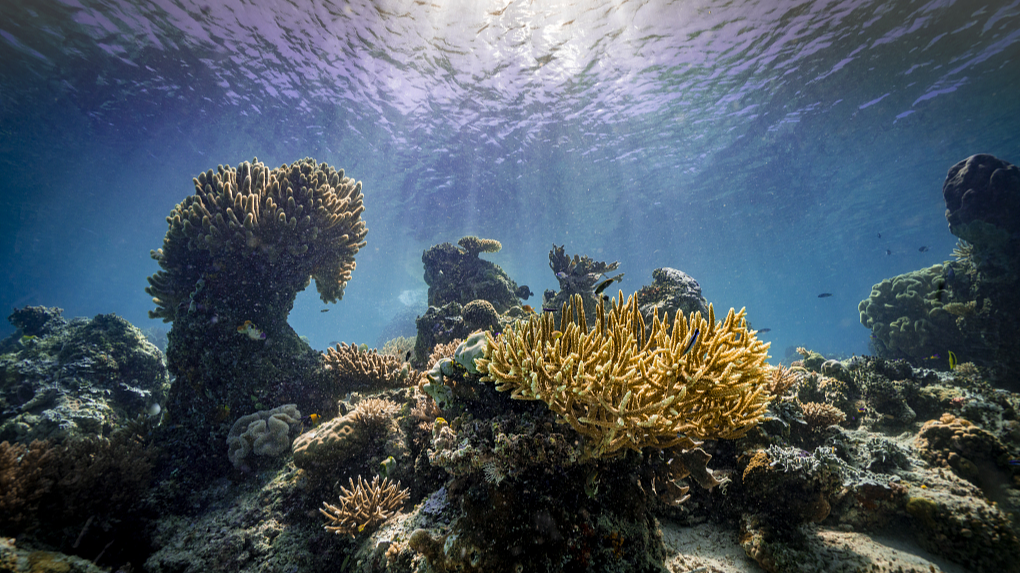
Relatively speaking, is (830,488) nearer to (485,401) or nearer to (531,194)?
(485,401)

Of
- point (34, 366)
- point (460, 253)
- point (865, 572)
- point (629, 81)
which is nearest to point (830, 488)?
point (865, 572)

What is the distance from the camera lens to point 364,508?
3.25 metres

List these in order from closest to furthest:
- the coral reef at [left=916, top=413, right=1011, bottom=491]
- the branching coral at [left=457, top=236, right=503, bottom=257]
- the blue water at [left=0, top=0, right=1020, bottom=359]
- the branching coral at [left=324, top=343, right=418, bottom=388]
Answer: the coral reef at [left=916, top=413, right=1011, bottom=491] < the branching coral at [left=324, top=343, right=418, bottom=388] < the branching coral at [left=457, top=236, right=503, bottom=257] < the blue water at [left=0, top=0, right=1020, bottom=359]

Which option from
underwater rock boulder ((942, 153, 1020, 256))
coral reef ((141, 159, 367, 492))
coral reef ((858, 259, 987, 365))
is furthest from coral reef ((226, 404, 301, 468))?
underwater rock boulder ((942, 153, 1020, 256))

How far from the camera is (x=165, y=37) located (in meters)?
11.9

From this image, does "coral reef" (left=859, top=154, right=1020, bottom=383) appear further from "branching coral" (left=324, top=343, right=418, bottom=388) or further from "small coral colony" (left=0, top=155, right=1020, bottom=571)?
"branching coral" (left=324, top=343, right=418, bottom=388)

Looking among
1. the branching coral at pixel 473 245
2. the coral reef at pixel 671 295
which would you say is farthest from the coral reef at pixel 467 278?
the coral reef at pixel 671 295

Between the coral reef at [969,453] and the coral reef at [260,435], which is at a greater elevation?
the coral reef at [969,453]

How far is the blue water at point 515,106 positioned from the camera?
450 inches

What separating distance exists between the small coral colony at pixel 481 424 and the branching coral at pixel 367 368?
40 mm

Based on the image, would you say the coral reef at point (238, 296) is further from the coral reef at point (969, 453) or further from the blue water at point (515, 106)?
the blue water at point (515, 106)

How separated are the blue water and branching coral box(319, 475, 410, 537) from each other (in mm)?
13182

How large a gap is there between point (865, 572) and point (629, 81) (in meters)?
16.9

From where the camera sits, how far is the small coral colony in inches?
85.3
